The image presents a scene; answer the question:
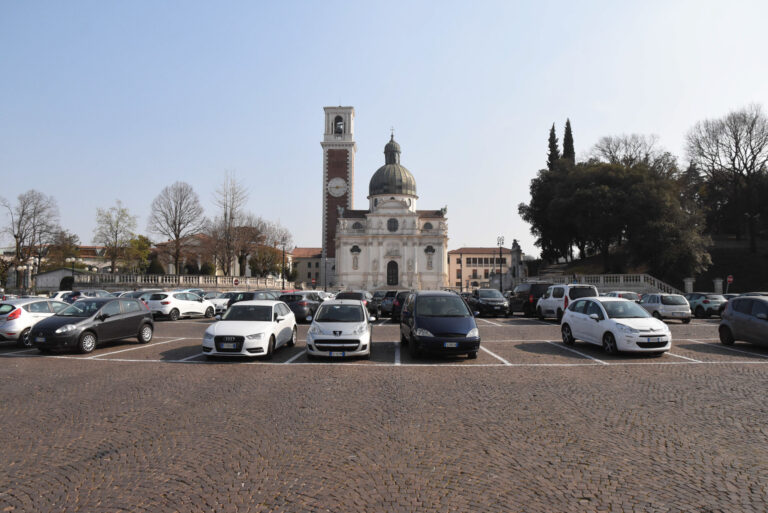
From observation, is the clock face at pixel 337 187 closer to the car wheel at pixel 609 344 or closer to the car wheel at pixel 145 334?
the car wheel at pixel 145 334

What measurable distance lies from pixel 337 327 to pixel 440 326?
2.48 m

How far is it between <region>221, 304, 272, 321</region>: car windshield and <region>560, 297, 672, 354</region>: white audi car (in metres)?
8.58

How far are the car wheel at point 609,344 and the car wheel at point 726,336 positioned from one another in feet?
14.1

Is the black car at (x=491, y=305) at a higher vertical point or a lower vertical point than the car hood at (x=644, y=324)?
lower

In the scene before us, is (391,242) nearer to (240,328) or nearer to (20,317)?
(20,317)

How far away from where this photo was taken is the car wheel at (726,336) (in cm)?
1383

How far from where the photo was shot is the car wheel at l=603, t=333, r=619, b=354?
12.1 m

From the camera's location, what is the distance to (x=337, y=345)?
37.1 ft

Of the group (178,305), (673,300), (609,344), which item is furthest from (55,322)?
(673,300)

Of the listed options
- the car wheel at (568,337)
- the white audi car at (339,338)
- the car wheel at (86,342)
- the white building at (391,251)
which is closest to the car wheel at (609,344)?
the car wheel at (568,337)

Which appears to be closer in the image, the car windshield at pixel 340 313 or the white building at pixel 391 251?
the car windshield at pixel 340 313

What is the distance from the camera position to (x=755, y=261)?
45.7m

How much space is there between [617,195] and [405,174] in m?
41.2

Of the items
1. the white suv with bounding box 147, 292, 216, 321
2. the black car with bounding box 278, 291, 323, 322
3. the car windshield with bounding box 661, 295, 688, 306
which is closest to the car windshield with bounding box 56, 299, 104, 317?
the black car with bounding box 278, 291, 323, 322
